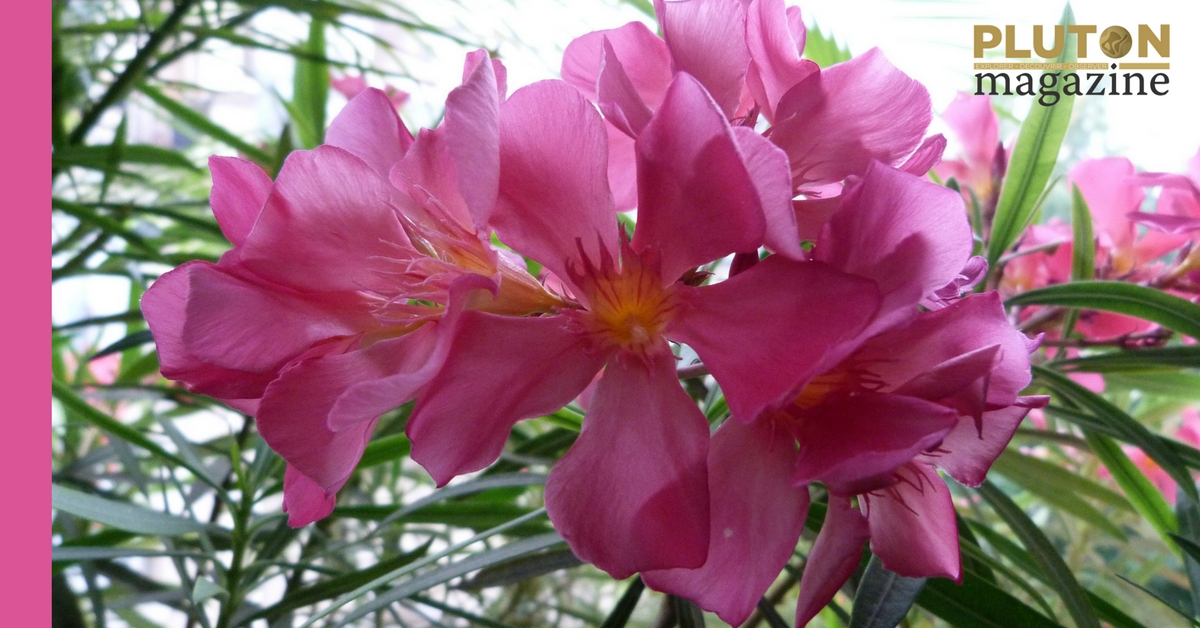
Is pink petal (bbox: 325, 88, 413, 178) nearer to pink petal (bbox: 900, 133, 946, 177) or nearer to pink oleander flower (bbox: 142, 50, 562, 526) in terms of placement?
pink oleander flower (bbox: 142, 50, 562, 526)

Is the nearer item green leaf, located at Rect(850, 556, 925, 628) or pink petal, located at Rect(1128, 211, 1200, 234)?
green leaf, located at Rect(850, 556, 925, 628)

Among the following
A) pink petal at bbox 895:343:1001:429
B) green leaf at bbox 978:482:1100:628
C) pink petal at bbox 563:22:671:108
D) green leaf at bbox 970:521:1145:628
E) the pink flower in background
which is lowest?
green leaf at bbox 970:521:1145:628

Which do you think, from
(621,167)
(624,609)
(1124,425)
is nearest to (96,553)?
(624,609)

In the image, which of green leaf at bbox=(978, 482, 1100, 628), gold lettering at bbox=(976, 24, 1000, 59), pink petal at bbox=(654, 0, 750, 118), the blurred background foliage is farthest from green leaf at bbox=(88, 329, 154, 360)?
gold lettering at bbox=(976, 24, 1000, 59)

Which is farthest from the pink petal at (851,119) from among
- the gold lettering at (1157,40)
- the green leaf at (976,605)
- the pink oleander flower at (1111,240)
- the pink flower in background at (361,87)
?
the pink flower in background at (361,87)

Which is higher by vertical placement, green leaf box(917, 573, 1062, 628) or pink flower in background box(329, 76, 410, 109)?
pink flower in background box(329, 76, 410, 109)

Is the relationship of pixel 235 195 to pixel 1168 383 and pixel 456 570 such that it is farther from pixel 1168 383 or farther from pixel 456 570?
pixel 1168 383
